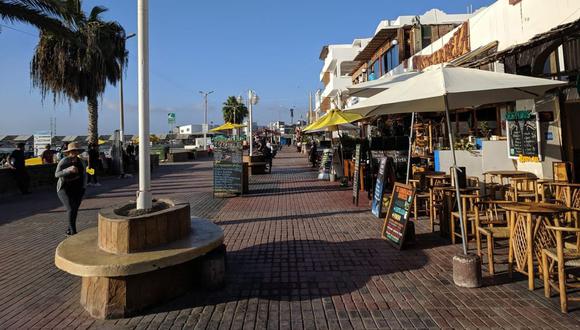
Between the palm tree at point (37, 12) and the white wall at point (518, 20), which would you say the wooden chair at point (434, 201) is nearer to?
the white wall at point (518, 20)

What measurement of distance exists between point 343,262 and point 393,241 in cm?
104

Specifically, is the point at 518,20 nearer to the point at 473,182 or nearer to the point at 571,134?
the point at 571,134

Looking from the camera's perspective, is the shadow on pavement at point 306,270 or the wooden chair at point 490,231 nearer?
the shadow on pavement at point 306,270

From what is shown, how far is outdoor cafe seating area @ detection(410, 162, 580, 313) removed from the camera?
3846 mm

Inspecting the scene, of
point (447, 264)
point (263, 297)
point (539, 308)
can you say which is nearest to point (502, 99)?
point (447, 264)

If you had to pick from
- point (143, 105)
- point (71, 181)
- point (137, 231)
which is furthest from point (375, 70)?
→ point (137, 231)

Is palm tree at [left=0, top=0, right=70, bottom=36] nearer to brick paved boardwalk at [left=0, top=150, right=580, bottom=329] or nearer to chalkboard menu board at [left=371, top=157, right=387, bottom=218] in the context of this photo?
brick paved boardwalk at [left=0, top=150, right=580, bottom=329]

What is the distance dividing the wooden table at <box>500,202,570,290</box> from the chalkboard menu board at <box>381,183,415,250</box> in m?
1.49

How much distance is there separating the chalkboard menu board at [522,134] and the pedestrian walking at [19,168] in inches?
571

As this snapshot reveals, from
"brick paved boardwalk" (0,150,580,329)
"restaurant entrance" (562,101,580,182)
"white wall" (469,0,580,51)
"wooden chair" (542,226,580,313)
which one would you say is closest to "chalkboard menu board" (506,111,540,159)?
"restaurant entrance" (562,101,580,182)

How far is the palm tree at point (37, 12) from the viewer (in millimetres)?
8992

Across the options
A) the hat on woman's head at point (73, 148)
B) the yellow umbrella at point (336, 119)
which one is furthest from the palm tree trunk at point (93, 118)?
the hat on woman's head at point (73, 148)

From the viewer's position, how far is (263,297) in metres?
4.28

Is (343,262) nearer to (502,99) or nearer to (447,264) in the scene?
(447,264)
